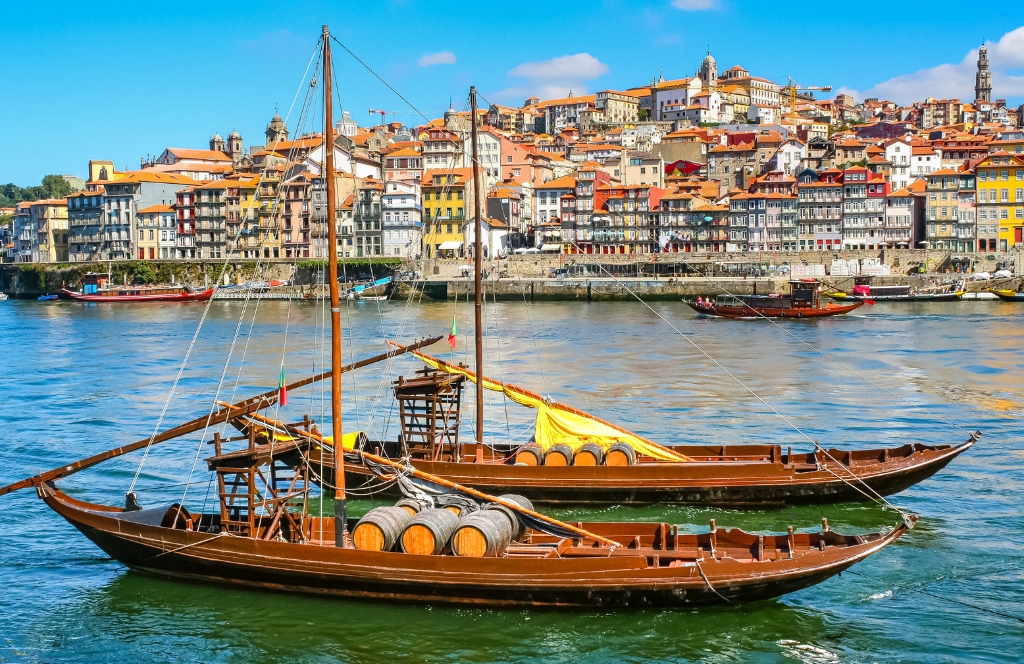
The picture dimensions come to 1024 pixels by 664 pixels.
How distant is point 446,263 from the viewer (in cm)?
10625

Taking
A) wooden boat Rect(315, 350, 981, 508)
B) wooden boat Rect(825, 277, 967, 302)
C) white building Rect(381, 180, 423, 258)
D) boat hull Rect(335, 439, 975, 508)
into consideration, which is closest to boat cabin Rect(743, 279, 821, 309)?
wooden boat Rect(825, 277, 967, 302)

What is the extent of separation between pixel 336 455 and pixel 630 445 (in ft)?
27.0

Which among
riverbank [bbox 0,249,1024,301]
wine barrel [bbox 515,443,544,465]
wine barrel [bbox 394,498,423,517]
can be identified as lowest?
wine barrel [bbox 515,443,544,465]

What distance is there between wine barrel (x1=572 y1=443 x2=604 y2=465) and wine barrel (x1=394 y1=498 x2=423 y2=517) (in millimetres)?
5917

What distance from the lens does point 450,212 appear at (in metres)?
112

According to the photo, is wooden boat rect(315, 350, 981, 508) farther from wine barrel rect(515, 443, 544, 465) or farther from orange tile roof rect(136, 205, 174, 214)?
orange tile roof rect(136, 205, 174, 214)

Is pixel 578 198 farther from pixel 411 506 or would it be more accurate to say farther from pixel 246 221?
Answer: pixel 411 506

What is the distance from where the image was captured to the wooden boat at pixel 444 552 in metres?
16.2

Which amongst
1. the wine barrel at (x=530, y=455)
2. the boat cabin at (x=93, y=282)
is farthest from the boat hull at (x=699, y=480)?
the boat cabin at (x=93, y=282)

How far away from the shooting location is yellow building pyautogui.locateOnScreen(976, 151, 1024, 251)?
101375 millimetres

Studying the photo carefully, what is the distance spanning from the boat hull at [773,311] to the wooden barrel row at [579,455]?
5420cm

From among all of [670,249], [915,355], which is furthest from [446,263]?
[915,355]

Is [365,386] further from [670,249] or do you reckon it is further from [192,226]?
[192,226]

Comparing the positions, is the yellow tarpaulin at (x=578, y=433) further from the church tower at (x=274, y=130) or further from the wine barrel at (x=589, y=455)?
the church tower at (x=274, y=130)
